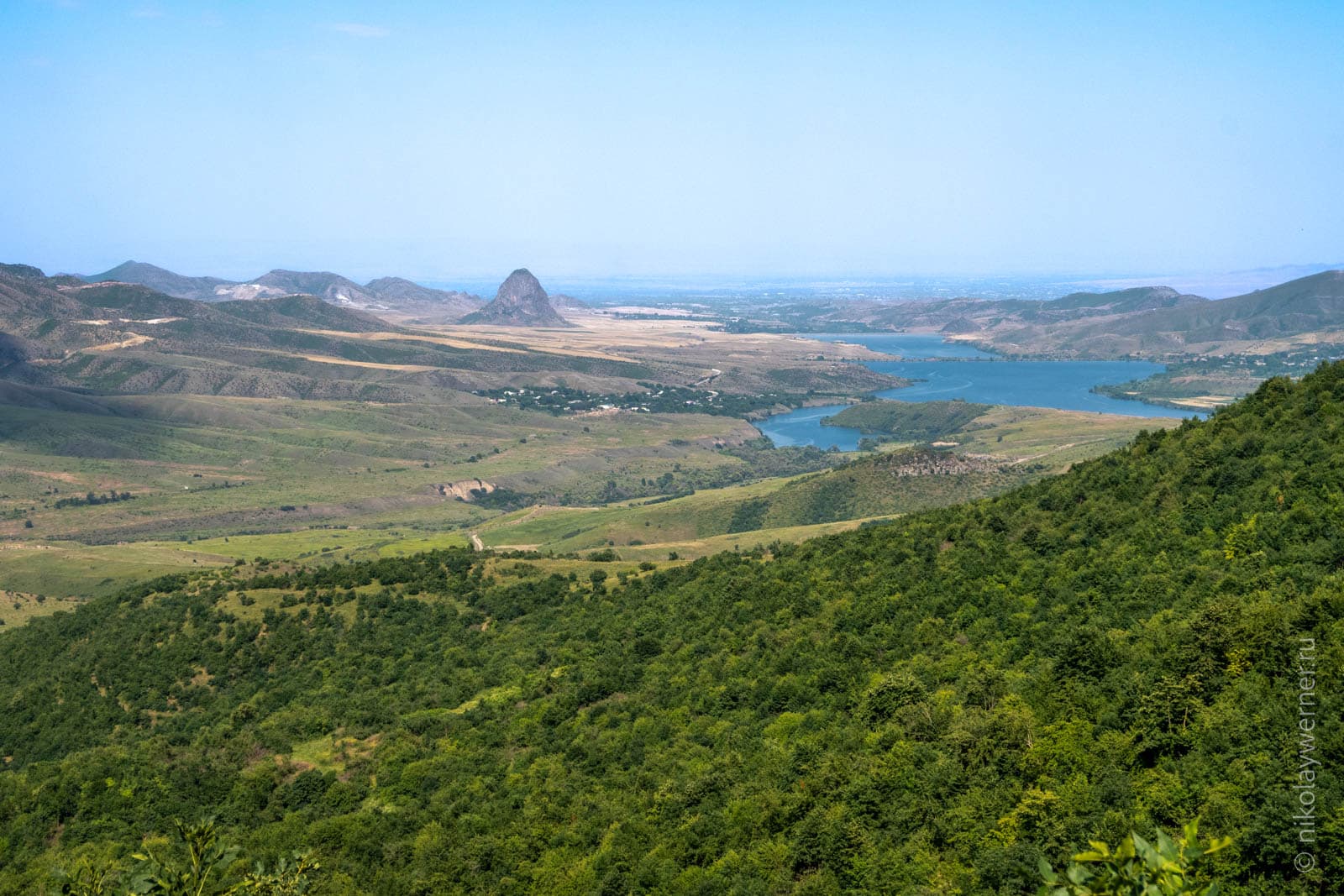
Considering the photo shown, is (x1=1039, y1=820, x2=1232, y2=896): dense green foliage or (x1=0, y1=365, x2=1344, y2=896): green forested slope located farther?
(x1=0, y1=365, x2=1344, y2=896): green forested slope

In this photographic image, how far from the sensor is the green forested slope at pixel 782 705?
28953 mm

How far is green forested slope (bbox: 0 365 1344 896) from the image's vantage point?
95.0 ft

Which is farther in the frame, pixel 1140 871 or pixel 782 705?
pixel 782 705

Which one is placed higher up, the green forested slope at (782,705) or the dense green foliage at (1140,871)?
the dense green foliage at (1140,871)

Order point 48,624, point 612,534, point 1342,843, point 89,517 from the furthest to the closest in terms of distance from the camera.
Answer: point 89,517, point 612,534, point 48,624, point 1342,843

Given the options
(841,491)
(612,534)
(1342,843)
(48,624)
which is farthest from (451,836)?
(841,491)

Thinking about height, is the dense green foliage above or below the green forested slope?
above

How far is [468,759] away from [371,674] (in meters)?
20.5

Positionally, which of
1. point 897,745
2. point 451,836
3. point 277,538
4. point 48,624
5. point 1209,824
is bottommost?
point 277,538

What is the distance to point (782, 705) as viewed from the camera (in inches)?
1831

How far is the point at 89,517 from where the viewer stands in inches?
7077

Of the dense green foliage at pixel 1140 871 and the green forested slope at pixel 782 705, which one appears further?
the green forested slope at pixel 782 705

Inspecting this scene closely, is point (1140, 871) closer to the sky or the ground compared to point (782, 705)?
closer to the sky

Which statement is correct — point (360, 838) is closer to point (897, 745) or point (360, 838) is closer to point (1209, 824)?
point (897, 745)
